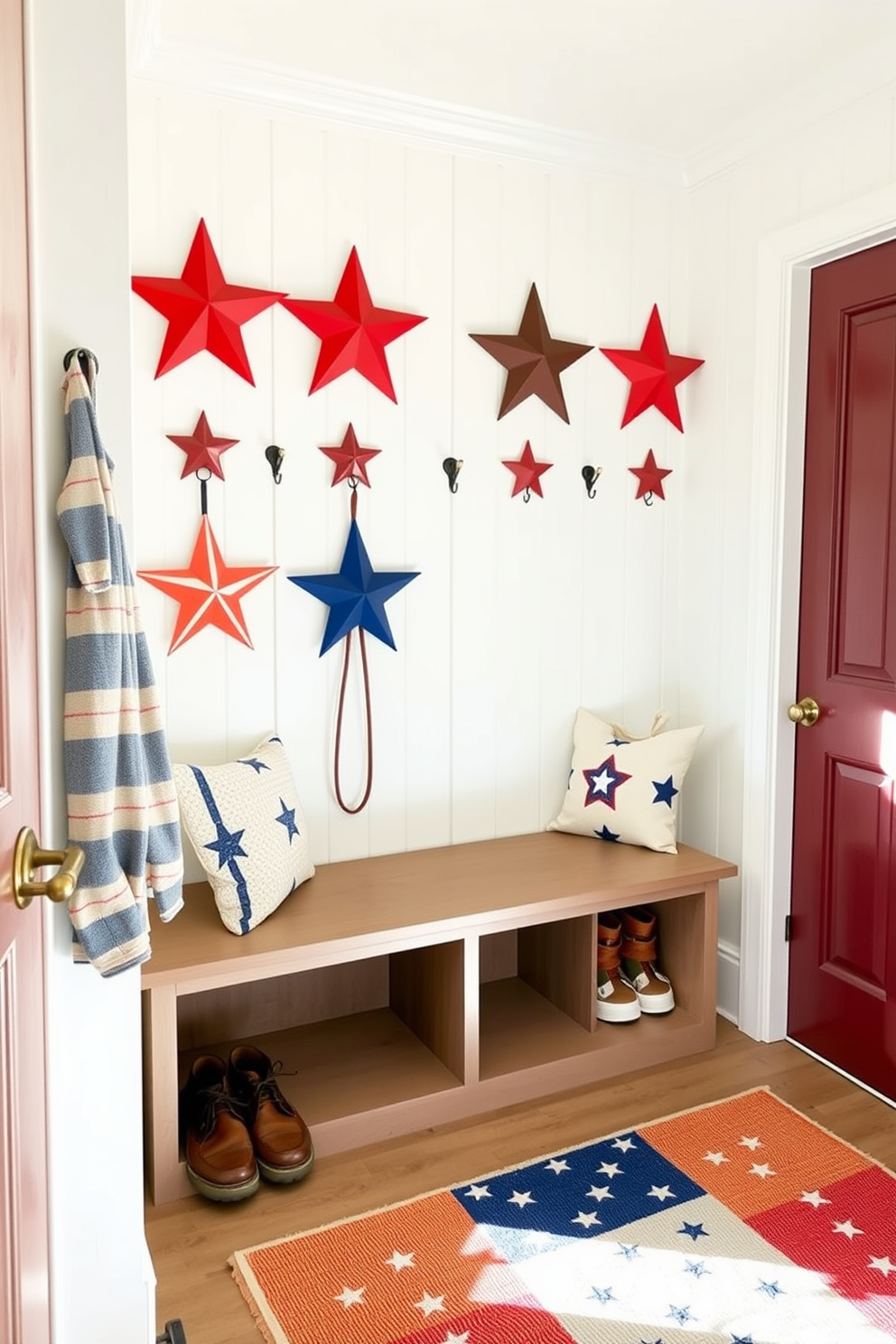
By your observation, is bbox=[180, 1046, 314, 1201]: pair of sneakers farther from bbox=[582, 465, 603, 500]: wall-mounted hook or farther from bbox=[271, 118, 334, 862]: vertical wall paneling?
bbox=[582, 465, 603, 500]: wall-mounted hook

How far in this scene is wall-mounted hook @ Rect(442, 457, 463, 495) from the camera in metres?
2.61

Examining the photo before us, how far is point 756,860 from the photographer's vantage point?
2709 mm

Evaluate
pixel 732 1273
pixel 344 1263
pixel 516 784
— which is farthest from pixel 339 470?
pixel 732 1273

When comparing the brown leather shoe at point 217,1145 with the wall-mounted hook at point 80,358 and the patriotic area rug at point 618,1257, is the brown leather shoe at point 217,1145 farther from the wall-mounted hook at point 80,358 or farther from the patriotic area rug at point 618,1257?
the wall-mounted hook at point 80,358

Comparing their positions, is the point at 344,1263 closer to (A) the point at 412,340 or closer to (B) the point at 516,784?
(B) the point at 516,784

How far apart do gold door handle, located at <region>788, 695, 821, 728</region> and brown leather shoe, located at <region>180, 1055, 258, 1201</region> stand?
1.66 metres

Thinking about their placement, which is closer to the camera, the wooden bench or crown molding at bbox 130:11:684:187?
the wooden bench

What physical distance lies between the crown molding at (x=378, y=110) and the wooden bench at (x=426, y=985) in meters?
1.84

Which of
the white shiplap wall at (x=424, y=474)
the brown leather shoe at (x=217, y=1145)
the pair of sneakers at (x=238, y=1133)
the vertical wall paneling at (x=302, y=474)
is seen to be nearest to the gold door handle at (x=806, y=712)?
the white shiplap wall at (x=424, y=474)

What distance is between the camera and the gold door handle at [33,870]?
0.98 metres

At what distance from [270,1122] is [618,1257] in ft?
2.43

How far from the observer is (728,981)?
9.25 ft

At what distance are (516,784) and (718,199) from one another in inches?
67.8

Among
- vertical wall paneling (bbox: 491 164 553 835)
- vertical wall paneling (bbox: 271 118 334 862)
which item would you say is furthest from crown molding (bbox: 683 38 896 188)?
vertical wall paneling (bbox: 271 118 334 862)
